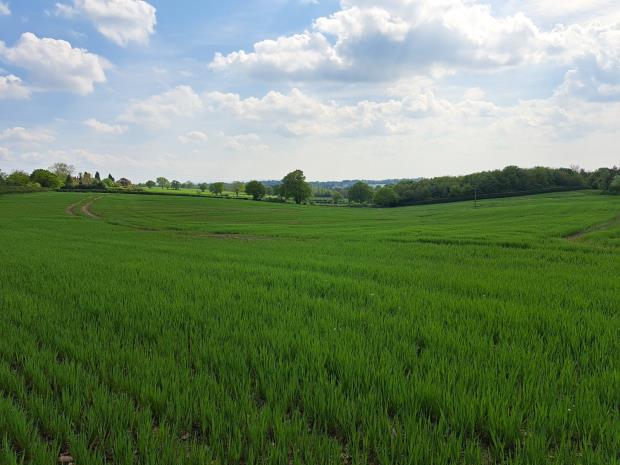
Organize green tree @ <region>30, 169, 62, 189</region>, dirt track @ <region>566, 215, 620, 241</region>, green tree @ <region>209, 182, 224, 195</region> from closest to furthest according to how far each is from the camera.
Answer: dirt track @ <region>566, 215, 620, 241</region> → green tree @ <region>30, 169, 62, 189</region> → green tree @ <region>209, 182, 224, 195</region>

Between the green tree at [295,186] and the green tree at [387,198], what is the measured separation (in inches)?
1061

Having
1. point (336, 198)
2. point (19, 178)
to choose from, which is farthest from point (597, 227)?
point (19, 178)

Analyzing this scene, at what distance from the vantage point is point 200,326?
20.6 ft

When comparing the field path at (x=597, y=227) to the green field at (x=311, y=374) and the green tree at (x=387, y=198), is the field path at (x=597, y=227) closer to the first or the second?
the green field at (x=311, y=374)

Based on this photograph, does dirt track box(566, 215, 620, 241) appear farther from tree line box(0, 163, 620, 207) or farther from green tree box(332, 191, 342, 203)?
green tree box(332, 191, 342, 203)

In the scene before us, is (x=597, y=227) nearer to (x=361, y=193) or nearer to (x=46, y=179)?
(x=361, y=193)

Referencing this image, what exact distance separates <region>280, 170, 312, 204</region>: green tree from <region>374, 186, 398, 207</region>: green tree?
26.9 meters

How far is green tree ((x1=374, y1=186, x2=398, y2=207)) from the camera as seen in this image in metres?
130

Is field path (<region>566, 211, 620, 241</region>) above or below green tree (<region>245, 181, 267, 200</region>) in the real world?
below

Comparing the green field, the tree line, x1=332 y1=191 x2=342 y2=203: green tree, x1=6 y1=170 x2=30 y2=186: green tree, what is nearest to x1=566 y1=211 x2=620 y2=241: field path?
the green field

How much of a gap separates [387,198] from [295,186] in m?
33.6

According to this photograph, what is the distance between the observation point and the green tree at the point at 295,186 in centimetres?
12388

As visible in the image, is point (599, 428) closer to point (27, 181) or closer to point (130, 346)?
point (130, 346)

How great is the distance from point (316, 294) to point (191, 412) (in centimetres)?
544
